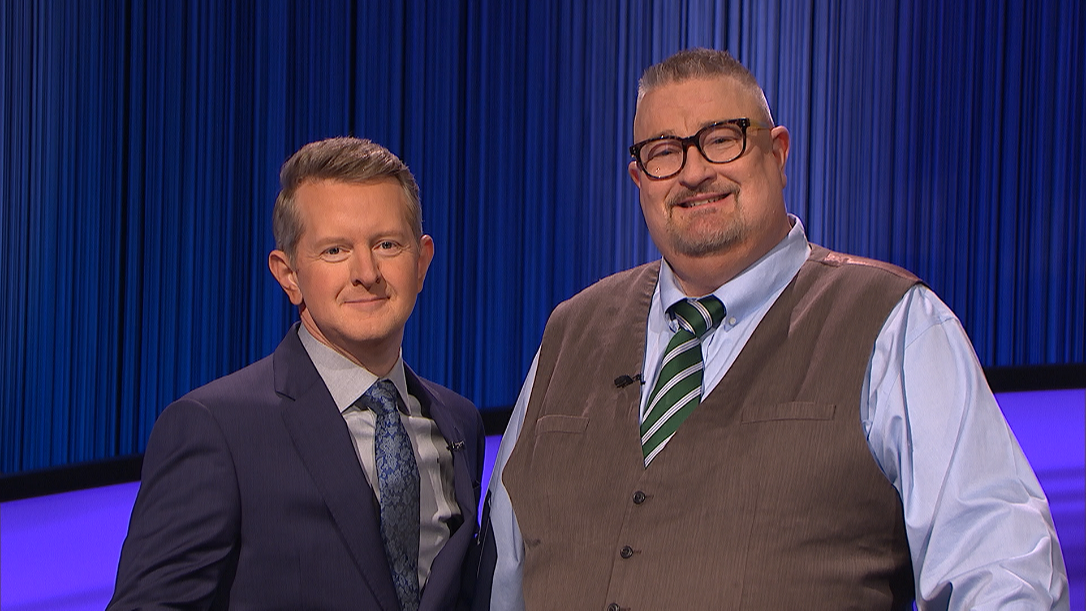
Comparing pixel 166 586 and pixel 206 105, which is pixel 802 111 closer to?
pixel 206 105

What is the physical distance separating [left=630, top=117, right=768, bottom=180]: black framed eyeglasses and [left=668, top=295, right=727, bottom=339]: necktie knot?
0.18 meters

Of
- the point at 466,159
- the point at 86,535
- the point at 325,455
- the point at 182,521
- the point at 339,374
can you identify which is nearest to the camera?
the point at 182,521

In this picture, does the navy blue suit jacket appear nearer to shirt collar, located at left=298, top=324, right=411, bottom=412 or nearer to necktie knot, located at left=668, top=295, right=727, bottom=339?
shirt collar, located at left=298, top=324, right=411, bottom=412

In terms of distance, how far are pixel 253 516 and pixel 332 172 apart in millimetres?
501

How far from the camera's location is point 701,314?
1.39 m

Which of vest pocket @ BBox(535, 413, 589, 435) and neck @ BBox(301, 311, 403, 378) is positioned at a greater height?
neck @ BBox(301, 311, 403, 378)

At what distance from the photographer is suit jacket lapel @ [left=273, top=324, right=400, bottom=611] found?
4.48 ft

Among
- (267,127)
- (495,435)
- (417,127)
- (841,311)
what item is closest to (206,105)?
(267,127)

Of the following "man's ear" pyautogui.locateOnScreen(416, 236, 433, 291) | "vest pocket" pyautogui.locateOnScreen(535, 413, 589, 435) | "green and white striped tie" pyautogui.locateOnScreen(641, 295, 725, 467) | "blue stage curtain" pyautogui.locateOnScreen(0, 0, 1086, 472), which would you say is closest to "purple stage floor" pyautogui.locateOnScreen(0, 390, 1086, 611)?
"blue stage curtain" pyautogui.locateOnScreen(0, 0, 1086, 472)

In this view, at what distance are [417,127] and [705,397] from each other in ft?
11.6

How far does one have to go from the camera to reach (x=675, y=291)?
1.47 m

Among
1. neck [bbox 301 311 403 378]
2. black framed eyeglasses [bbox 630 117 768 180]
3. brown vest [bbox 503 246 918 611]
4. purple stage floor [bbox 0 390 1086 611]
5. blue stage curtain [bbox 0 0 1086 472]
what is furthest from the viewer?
blue stage curtain [bbox 0 0 1086 472]

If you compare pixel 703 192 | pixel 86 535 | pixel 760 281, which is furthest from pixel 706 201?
pixel 86 535

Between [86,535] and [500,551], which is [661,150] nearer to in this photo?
[500,551]
